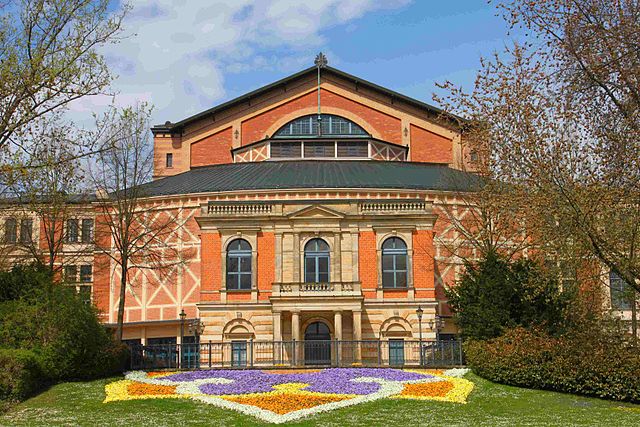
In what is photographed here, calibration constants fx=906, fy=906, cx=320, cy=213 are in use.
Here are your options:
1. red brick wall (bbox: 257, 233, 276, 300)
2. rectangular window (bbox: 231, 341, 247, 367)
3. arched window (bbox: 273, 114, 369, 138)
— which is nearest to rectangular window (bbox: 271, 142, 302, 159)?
arched window (bbox: 273, 114, 369, 138)

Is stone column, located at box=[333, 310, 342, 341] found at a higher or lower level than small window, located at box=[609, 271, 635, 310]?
lower

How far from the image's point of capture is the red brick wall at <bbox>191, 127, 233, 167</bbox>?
70750 millimetres

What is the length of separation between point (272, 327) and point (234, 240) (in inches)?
197

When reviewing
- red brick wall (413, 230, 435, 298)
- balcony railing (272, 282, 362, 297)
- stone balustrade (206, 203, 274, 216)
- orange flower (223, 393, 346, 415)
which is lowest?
orange flower (223, 393, 346, 415)

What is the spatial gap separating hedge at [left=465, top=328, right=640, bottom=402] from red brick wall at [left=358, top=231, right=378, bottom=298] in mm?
14383

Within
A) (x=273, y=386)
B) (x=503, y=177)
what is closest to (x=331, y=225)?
(x=273, y=386)

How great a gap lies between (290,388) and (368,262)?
60.0 feet

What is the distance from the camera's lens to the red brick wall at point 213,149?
70.8 metres

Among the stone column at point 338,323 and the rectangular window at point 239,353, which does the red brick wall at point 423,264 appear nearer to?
the stone column at point 338,323

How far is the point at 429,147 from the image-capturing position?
2761 inches

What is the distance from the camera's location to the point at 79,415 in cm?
2495

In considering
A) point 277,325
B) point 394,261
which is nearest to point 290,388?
point 277,325

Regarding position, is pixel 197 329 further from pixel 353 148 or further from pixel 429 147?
pixel 429 147

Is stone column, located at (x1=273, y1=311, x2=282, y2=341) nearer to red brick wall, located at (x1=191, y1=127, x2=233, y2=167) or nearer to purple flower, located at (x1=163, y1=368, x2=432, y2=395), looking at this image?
purple flower, located at (x1=163, y1=368, x2=432, y2=395)
